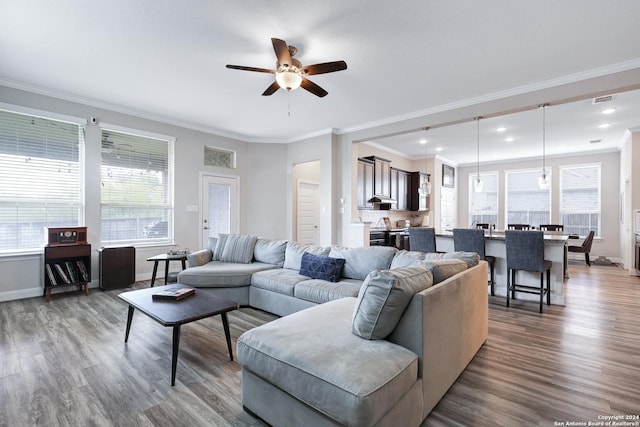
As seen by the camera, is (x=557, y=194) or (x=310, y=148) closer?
(x=310, y=148)

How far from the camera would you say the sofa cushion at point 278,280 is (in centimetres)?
331

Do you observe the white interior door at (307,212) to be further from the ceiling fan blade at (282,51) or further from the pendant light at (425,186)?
the ceiling fan blade at (282,51)

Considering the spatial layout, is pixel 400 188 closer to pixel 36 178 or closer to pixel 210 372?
pixel 210 372

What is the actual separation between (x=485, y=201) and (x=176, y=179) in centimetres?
901

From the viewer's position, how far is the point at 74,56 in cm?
339

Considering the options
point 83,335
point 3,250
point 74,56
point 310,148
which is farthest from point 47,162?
point 310,148

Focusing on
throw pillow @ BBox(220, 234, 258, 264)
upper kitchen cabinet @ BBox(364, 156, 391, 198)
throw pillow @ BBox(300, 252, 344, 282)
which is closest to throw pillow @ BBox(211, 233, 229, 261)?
throw pillow @ BBox(220, 234, 258, 264)

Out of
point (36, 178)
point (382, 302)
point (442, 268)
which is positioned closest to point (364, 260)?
point (442, 268)

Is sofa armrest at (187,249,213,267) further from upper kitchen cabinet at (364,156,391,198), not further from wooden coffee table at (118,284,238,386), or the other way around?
upper kitchen cabinet at (364,156,391,198)

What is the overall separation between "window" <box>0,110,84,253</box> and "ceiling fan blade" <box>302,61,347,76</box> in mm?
3913

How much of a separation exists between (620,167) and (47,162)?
464 inches

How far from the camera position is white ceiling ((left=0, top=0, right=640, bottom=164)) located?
102 inches

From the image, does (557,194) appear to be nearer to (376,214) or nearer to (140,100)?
(376,214)

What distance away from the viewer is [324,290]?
9.88 feet
